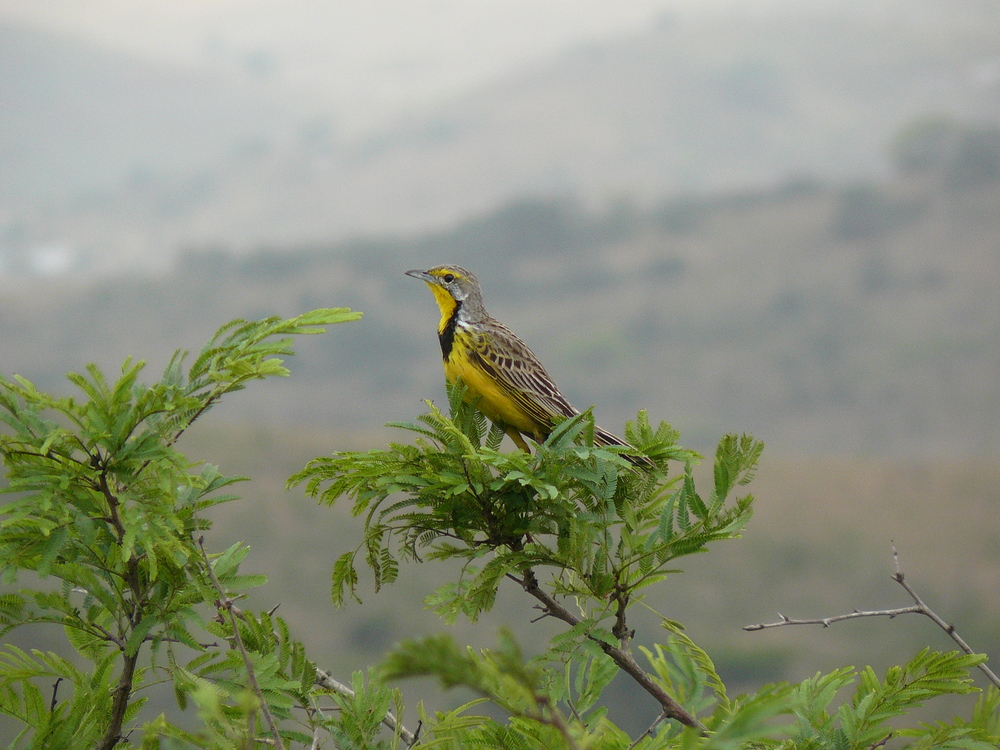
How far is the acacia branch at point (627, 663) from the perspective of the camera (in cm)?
299

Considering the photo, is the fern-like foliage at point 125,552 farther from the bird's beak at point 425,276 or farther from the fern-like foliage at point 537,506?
the bird's beak at point 425,276

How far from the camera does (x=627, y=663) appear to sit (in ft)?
10.1

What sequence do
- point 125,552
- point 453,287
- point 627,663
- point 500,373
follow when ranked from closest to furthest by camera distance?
point 125,552
point 627,663
point 500,373
point 453,287

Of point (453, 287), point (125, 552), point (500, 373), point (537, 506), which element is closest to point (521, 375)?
point (500, 373)

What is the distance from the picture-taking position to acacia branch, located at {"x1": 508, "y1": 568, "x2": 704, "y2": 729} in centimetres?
299

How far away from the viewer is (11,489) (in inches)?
104

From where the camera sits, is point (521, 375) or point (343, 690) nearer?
point (343, 690)

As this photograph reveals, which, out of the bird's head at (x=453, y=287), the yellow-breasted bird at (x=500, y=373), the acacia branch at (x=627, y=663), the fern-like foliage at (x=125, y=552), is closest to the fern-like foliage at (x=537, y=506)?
the acacia branch at (x=627, y=663)

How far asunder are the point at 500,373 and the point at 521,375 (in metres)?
0.14

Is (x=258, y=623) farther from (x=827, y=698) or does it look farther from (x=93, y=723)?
(x=827, y=698)

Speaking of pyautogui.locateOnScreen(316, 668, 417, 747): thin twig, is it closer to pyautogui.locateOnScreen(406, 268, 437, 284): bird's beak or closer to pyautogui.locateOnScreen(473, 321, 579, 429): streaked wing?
pyautogui.locateOnScreen(473, 321, 579, 429): streaked wing

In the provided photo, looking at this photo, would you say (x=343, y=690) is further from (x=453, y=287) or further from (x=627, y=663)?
(x=453, y=287)

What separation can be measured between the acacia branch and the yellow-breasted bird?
5.70 feet

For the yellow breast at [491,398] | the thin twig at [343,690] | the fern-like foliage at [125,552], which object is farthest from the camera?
the yellow breast at [491,398]
